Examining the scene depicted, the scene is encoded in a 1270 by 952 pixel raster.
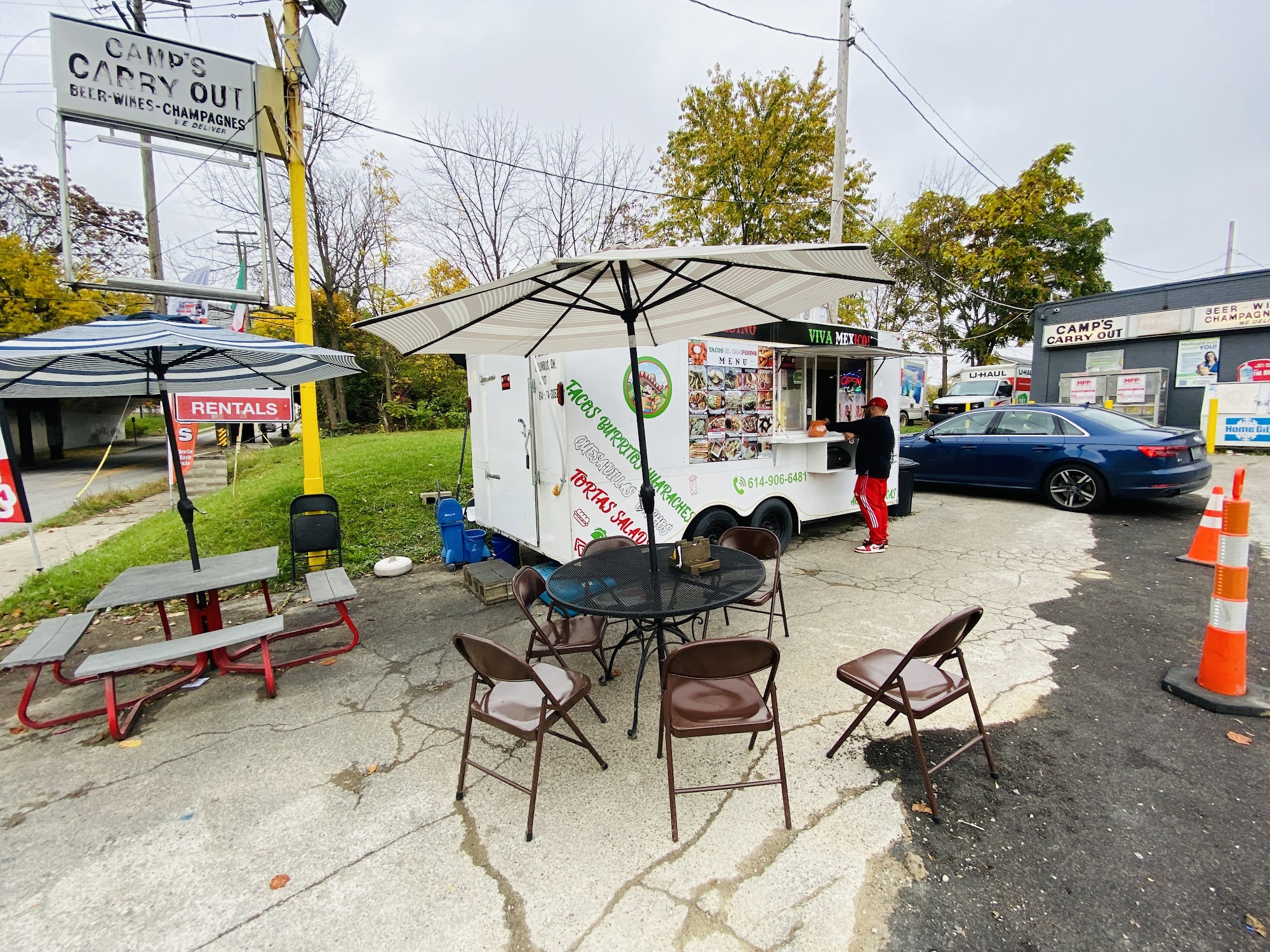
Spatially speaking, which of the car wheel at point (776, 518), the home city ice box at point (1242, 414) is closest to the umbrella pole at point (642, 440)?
the car wheel at point (776, 518)

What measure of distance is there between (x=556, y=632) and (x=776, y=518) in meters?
3.34

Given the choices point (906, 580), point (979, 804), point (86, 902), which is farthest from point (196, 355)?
point (906, 580)

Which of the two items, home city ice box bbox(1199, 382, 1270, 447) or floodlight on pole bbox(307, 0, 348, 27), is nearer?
floodlight on pole bbox(307, 0, 348, 27)

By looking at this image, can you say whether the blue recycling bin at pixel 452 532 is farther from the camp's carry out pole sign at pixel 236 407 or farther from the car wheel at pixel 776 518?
the car wheel at pixel 776 518

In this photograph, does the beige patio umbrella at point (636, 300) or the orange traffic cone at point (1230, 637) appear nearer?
the beige patio umbrella at point (636, 300)

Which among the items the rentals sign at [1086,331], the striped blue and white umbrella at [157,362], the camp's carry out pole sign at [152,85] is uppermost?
the camp's carry out pole sign at [152,85]

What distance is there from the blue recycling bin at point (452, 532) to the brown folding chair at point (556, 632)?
2.62m

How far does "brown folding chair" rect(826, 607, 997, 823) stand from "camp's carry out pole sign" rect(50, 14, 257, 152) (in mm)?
7133

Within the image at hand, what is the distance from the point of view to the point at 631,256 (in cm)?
233

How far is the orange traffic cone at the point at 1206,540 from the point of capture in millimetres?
5332

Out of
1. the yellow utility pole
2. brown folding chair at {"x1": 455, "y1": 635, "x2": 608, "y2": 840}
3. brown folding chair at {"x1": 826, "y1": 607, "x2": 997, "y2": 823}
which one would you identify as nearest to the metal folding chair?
Answer: the yellow utility pole

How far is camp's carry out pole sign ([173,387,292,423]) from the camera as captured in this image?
21.5 ft

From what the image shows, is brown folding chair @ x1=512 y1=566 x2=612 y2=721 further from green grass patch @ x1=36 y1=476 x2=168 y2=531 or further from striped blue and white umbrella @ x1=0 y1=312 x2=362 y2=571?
green grass patch @ x1=36 y1=476 x2=168 y2=531

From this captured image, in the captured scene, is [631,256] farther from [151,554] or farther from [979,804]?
[151,554]
